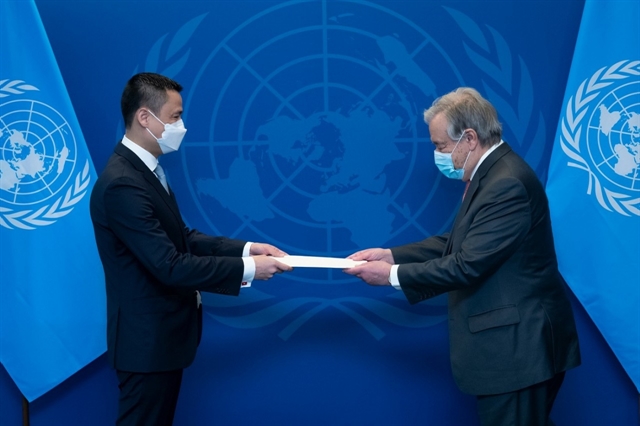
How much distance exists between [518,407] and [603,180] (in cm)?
126

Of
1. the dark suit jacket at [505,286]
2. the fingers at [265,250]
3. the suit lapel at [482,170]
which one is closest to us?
the dark suit jacket at [505,286]

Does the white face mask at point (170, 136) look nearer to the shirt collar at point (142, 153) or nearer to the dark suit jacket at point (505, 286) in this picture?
the shirt collar at point (142, 153)

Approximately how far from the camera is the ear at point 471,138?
2.80 metres

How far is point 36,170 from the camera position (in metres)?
3.35

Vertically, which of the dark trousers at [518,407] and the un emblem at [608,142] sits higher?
the un emblem at [608,142]

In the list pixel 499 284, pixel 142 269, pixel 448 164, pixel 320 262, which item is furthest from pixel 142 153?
pixel 499 284

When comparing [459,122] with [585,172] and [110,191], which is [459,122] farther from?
[110,191]

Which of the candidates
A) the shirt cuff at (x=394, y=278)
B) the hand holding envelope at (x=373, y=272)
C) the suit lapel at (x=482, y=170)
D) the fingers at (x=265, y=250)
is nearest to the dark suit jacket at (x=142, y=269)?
the fingers at (x=265, y=250)

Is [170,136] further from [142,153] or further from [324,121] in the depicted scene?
[324,121]

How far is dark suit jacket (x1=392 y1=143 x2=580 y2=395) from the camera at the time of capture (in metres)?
2.62

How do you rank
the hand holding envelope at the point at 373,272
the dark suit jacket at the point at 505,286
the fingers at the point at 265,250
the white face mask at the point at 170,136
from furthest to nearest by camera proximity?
the fingers at the point at 265,250, the hand holding envelope at the point at 373,272, the white face mask at the point at 170,136, the dark suit jacket at the point at 505,286

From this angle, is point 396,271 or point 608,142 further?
point 608,142

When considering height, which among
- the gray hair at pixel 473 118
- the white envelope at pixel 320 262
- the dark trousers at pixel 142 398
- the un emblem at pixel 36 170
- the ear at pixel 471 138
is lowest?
the dark trousers at pixel 142 398

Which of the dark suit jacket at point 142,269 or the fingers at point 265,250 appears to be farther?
the fingers at point 265,250
